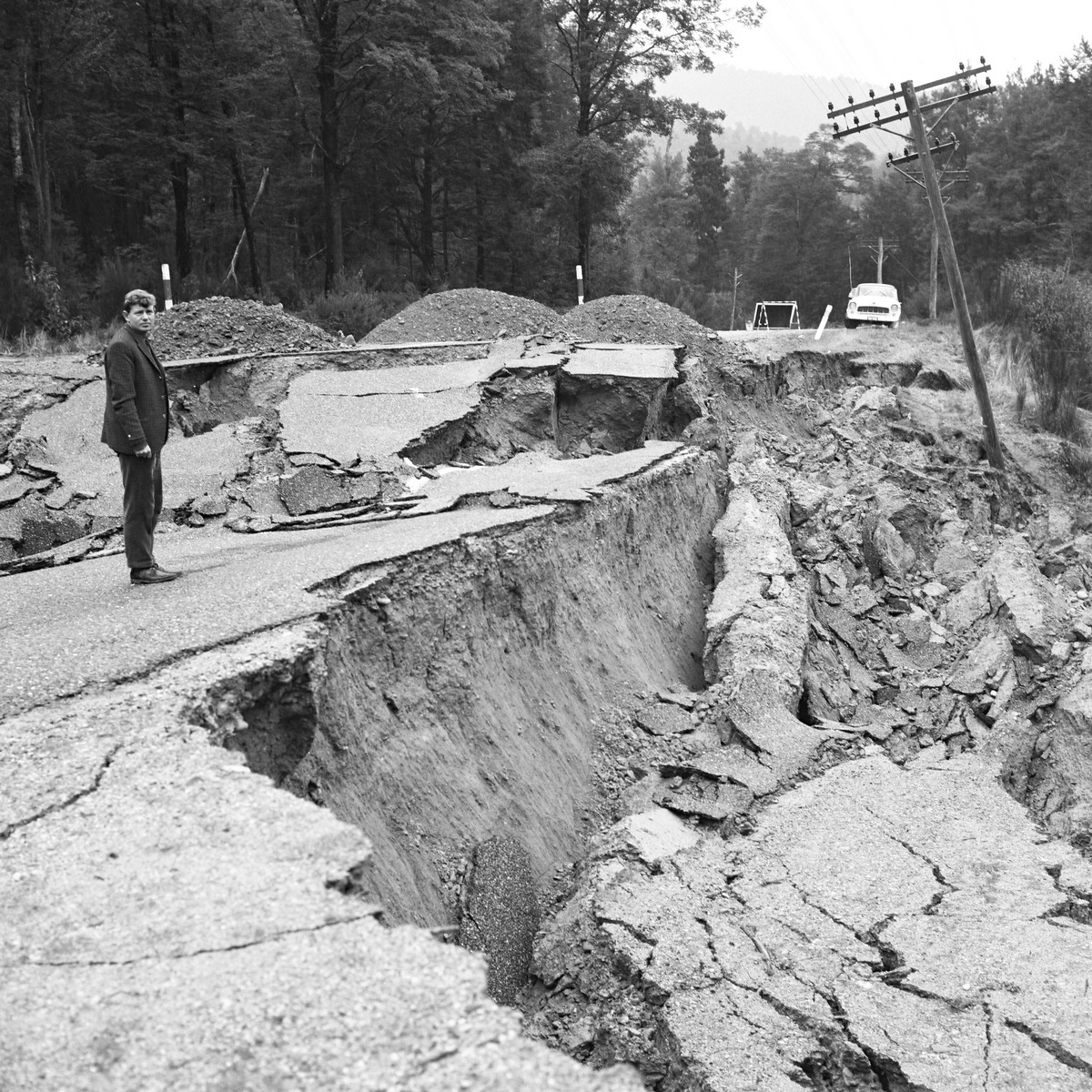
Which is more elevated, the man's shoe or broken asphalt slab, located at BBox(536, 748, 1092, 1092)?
the man's shoe

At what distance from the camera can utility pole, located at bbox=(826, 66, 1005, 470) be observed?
16.6m

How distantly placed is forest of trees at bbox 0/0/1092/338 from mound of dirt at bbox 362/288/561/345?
220 inches

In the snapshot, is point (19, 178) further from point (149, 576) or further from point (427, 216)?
point (149, 576)

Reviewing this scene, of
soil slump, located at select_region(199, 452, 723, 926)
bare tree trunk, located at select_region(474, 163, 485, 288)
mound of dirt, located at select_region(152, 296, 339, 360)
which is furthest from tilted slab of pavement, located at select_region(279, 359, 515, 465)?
bare tree trunk, located at select_region(474, 163, 485, 288)

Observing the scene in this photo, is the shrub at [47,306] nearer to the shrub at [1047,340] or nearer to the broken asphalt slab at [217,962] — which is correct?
the broken asphalt slab at [217,962]

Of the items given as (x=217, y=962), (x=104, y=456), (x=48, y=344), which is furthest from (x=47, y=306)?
(x=217, y=962)

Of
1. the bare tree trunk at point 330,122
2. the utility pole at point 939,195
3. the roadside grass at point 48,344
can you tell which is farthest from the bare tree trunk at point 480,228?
the roadside grass at point 48,344

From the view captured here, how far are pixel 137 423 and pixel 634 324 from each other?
10.3 metres

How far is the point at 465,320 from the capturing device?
15922mm

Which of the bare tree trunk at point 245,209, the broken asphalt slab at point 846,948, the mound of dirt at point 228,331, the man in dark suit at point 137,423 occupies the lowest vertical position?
the broken asphalt slab at point 846,948

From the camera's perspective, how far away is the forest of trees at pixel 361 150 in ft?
73.5

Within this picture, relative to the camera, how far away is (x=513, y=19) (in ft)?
99.0

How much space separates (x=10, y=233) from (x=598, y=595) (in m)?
21.7

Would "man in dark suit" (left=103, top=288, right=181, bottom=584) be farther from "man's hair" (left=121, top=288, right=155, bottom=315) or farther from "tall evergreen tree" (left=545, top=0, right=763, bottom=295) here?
"tall evergreen tree" (left=545, top=0, right=763, bottom=295)
